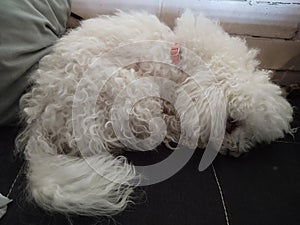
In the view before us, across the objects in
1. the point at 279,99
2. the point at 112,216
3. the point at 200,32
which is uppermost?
the point at 200,32

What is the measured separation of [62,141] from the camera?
1.01m

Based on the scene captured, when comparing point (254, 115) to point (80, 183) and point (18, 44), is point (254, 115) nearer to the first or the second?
point (80, 183)

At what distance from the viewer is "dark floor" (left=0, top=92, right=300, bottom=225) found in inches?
32.7

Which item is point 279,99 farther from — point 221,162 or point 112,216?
point 112,216

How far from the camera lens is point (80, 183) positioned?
0.86 metres

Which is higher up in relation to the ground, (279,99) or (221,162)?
(279,99)

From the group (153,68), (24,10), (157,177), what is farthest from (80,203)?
(24,10)

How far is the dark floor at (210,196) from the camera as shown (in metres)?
0.83

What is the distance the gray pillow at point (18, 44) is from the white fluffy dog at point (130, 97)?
4 centimetres

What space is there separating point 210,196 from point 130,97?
13.3 inches

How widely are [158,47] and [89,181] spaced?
45cm

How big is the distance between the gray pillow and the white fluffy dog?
4 cm

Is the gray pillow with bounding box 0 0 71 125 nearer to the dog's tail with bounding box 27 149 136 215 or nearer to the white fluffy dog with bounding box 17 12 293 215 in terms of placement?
the white fluffy dog with bounding box 17 12 293 215

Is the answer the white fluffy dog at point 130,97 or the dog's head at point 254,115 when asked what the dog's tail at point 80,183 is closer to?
the white fluffy dog at point 130,97
